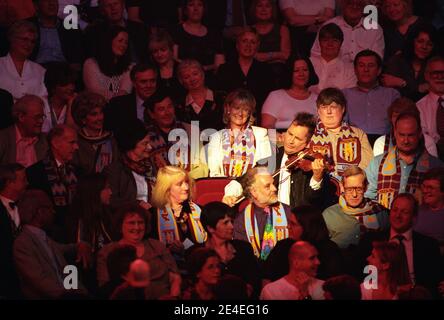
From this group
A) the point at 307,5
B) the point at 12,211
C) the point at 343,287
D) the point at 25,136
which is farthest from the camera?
the point at 307,5

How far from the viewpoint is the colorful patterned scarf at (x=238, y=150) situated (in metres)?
17.6

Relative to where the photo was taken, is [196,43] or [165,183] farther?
[196,43]

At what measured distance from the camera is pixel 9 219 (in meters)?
Result: 17.2

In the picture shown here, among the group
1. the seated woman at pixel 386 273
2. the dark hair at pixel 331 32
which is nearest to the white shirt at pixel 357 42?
the dark hair at pixel 331 32

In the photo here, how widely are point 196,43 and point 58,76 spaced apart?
3.90 feet

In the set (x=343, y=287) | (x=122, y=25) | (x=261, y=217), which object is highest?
(x=122, y=25)

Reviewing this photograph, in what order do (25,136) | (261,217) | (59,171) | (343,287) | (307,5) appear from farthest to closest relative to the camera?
1. (307,5)
2. (25,136)
3. (59,171)
4. (261,217)
5. (343,287)

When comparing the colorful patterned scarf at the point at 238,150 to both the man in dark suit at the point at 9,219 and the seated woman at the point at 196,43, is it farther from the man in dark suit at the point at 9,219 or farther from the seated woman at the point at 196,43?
the man in dark suit at the point at 9,219

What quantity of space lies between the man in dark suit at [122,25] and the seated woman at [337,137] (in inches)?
61.5

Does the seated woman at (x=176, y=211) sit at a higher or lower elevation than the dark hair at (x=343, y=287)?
higher

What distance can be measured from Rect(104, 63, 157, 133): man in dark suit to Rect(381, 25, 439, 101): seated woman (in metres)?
1.95

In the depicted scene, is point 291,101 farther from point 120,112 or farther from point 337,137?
point 120,112

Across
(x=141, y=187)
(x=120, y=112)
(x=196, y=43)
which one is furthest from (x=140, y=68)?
(x=141, y=187)

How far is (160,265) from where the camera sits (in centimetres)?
1709
